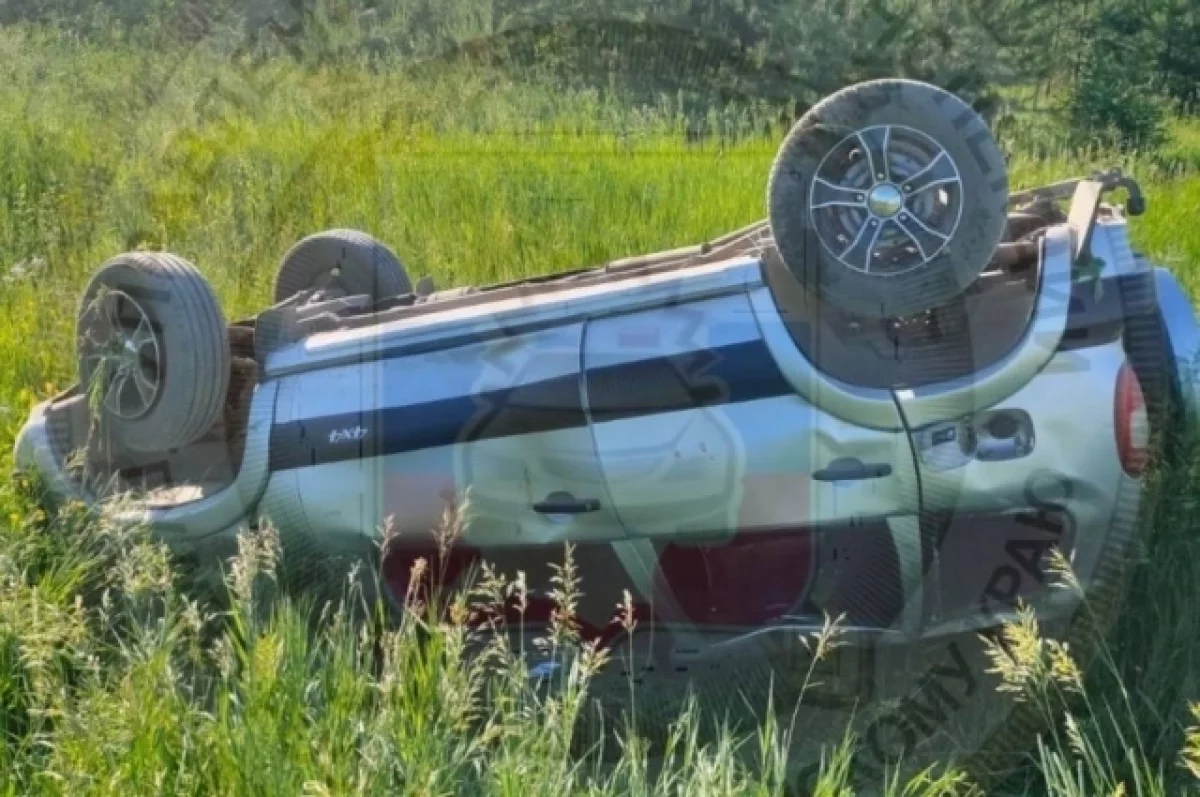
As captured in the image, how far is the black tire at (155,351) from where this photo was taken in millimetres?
3641

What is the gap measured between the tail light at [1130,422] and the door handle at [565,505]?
125cm

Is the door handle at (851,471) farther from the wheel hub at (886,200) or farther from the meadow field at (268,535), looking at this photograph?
the meadow field at (268,535)

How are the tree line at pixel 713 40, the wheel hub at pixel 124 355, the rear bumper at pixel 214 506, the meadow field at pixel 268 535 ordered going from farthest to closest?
1. the tree line at pixel 713 40
2. the wheel hub at pixel 124 355
3. the rear bumper at pixel 214 506
4. the meadow field at pixel 268 535

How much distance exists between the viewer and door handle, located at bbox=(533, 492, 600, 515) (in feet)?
10.9

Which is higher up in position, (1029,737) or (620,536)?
(620,536)

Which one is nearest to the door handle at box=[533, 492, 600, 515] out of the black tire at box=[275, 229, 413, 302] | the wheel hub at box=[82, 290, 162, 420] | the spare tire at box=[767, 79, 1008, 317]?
the spare tire at box=[767, 79, 1008, 317]

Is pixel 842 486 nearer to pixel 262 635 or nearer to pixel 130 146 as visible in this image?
pixel 262 635

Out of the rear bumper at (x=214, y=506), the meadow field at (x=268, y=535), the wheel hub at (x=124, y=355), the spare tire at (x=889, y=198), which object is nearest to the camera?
the meadow field at (x=268, y=535)

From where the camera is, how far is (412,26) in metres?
11.6

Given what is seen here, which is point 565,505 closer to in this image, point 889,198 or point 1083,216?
point 889,198

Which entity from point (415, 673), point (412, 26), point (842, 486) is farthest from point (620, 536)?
point (412, 26)

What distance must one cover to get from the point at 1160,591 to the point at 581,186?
5.14 m

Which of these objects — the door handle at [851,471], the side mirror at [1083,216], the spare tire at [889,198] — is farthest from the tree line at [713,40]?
the door handle at [851,471]

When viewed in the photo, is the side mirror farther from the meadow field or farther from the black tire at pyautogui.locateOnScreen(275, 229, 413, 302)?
the black tire at pyautogui.locateOnScreen(275, 229, 413, 302)
